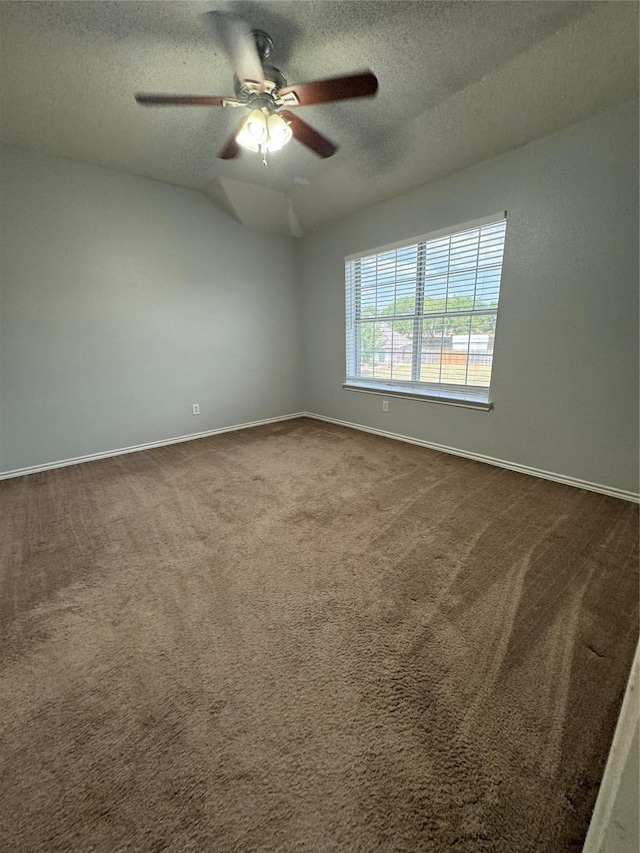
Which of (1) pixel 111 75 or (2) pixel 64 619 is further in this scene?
(1) pixel 111 75

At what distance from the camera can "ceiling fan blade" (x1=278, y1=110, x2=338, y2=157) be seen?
5.96ft

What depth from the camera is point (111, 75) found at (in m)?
1.95

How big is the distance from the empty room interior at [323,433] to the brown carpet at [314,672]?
11 mm

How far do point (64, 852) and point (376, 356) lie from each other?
377 cm

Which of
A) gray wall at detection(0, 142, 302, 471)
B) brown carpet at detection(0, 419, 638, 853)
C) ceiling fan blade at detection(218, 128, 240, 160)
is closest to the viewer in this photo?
brown carpet at detection(0, 419, 638, 853)

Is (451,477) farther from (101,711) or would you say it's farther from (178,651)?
(101,711)

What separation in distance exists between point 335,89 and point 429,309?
196 cm

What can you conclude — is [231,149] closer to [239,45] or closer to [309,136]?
[309,136]

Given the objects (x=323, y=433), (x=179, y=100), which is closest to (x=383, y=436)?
(x=323, y=433)

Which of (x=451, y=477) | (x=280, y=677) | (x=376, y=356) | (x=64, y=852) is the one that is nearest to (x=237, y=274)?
(x=376, y=356)

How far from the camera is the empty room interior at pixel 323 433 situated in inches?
36.9

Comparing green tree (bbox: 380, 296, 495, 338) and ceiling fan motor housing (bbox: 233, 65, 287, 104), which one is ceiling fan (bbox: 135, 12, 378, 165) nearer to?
ceiling fan motor housing (bbox: 233, 65, 287, 104)

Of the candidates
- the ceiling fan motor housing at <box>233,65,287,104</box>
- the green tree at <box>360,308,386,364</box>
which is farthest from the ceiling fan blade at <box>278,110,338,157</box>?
the green tree at <box>360,308,386,364</box>

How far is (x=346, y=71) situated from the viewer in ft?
6.41
